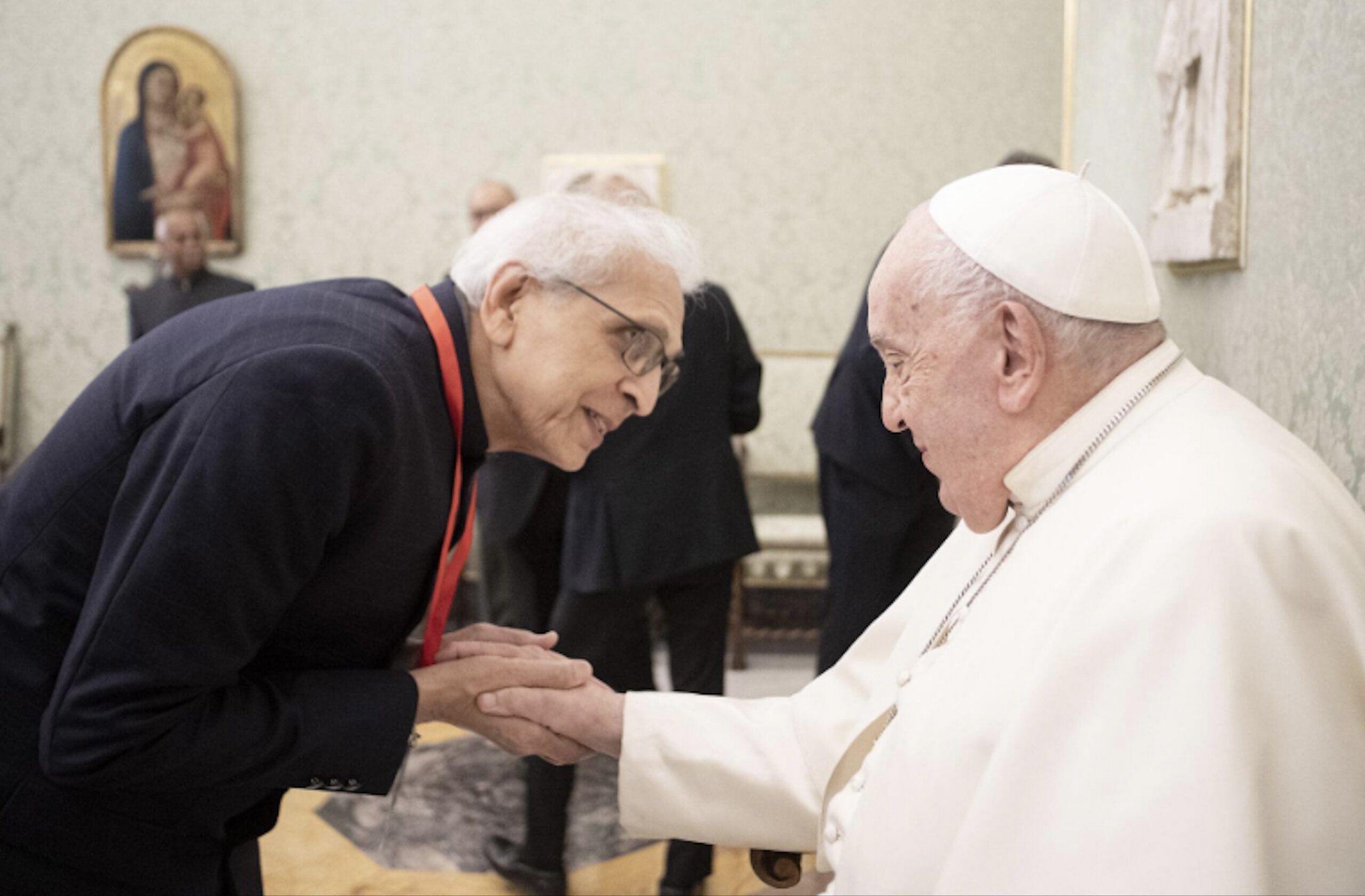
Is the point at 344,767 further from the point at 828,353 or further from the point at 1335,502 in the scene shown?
the point at 828,353

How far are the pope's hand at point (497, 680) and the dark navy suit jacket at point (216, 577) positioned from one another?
3.8 inches

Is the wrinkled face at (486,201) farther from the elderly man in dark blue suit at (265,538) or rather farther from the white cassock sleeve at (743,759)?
the white cassock sleeve at (743,759)

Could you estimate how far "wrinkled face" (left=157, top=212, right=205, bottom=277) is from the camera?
5668 millimetres

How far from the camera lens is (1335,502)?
1271mm

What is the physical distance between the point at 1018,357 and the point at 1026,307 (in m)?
0.06

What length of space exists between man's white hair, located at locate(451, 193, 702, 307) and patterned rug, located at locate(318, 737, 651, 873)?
2236mm

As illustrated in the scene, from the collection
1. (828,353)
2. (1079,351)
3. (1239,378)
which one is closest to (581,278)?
(1079,351)

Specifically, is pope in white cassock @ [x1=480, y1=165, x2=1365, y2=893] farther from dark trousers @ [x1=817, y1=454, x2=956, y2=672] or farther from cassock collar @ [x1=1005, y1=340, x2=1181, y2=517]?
dark trousers @ [x1=817, y1=454, x2=956, y2=672]

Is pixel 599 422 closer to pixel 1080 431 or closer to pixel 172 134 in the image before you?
pixel 1080 431

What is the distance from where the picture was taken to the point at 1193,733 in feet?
3.60

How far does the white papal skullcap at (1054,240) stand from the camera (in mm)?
1380

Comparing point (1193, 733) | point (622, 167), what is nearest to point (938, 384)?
point (1193, 733)

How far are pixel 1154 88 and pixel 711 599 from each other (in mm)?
1754

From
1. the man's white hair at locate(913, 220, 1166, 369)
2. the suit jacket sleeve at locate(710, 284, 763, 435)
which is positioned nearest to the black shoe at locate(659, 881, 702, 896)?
the suit jacket sleeve at locate(710, 284, 763, 435)
